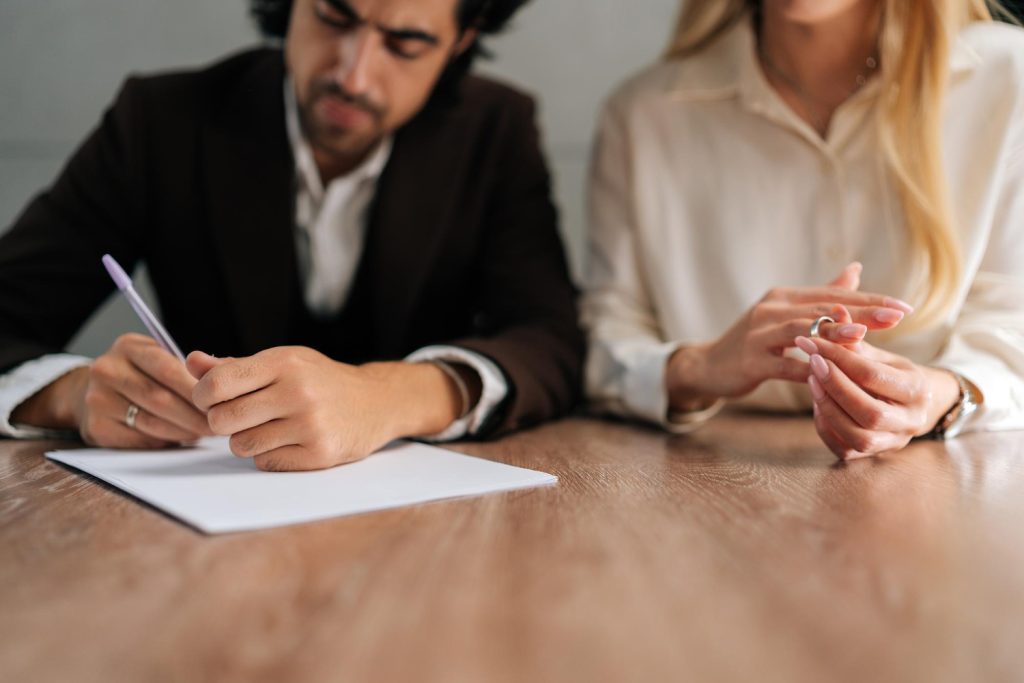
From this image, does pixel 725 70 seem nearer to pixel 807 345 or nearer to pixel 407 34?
pixel 407 34

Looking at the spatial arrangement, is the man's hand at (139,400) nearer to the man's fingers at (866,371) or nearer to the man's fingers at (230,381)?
the man's fingers at (230,381)

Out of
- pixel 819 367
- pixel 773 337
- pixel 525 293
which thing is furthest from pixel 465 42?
pixel 819 367

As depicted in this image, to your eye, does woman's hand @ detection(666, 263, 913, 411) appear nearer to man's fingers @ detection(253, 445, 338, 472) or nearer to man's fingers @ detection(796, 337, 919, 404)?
man's fingers @ detection(796, 337, 919, 404)

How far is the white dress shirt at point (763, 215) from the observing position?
1.20 m

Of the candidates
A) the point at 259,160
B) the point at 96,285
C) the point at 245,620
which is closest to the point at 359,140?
the point at 259,160

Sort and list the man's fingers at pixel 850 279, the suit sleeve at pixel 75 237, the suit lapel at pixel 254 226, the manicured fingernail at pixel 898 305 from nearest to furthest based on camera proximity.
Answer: the manicured fingernail at pixel 898 305 < the man's fingers at pixel 850 279 < the suit sleeve at pixel 75 237 < the suit lapel at pixel 254 226

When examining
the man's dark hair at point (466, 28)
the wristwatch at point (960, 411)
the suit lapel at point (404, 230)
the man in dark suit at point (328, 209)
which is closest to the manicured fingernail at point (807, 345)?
the wristwatch at point (960, 411)

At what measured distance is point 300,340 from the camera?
1.44 meters

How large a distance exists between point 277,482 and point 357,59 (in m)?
0.75

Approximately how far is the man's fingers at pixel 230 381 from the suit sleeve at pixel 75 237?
1.70 ft

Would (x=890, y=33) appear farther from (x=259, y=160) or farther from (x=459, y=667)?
(x=459, y=667)

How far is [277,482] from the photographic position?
770mm

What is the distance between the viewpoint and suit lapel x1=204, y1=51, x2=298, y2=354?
137 centimetres

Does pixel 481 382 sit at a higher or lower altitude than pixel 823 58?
lower
